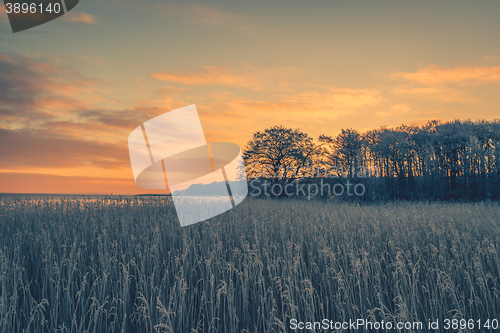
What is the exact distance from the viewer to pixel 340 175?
2211cm

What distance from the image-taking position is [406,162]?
63.3 feet

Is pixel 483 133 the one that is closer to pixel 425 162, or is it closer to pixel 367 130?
pixel 425 162

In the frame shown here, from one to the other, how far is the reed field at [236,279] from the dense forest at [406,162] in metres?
12.9

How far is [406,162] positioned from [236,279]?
777 inches

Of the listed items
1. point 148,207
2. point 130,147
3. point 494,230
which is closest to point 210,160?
point 130,147

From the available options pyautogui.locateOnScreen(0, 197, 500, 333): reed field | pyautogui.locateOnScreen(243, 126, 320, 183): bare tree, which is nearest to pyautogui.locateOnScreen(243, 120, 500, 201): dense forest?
pyautogui.locateOnScreen(243, 126, 320, 183): bare tree

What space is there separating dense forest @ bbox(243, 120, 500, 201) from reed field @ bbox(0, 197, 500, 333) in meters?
12.9

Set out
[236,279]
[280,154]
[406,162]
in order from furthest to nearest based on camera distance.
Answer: [280,154]
[406,162]
[236,279]

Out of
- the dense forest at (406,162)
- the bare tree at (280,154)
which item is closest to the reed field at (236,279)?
the dense forest at (406,162)

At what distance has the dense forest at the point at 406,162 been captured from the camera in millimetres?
17141

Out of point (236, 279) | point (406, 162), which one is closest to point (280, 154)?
point (406, 162)

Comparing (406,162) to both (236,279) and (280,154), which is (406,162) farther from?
(236,279)

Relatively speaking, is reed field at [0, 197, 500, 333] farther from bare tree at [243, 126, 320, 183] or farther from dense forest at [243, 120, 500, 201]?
bare tree at [243, 126, 320, 183]

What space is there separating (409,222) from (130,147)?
726 centimetres
